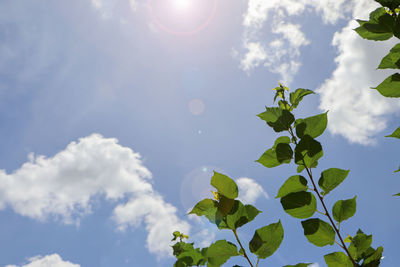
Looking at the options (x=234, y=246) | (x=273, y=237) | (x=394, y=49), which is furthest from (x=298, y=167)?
(x=394, y=49)

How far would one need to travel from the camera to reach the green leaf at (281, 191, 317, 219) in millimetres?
1883

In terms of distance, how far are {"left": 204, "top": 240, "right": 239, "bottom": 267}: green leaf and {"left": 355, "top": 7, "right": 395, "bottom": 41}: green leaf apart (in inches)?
79.6

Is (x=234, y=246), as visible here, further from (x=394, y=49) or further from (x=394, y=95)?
(x=394, y=49)

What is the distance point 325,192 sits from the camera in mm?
2025

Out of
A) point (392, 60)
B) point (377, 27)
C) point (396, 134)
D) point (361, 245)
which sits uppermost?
point (377, 27)

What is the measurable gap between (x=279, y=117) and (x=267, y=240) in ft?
3.63

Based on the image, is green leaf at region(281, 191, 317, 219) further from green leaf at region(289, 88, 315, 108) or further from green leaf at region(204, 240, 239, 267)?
green leaf at region(289, 88, 315, 108)

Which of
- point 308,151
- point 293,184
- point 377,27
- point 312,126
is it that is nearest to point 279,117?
point 312,126

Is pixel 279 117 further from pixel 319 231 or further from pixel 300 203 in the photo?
pixel 319 231

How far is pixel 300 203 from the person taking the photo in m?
1.88

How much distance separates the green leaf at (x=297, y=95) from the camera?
2.62 meters

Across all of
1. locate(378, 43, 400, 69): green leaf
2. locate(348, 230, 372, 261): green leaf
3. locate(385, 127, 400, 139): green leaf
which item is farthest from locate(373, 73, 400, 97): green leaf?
locate(348, 230, 372, 261): green leaf

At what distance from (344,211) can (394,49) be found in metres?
1.29

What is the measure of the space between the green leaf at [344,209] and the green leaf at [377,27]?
1333 mm
